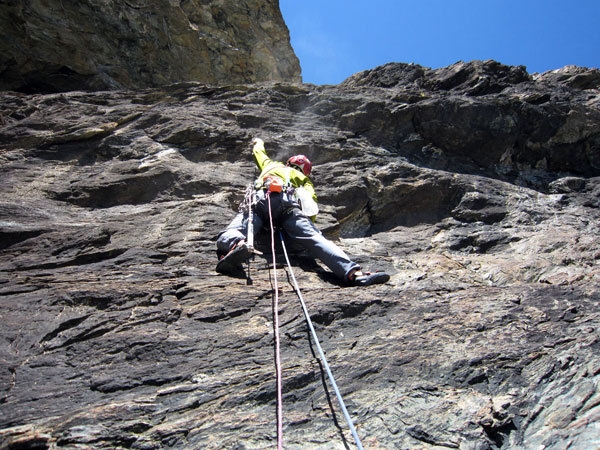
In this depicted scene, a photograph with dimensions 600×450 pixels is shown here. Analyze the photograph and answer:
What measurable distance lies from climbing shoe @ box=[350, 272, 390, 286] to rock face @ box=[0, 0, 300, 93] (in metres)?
8.99

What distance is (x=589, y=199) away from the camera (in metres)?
6.99

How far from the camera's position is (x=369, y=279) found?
186 inches

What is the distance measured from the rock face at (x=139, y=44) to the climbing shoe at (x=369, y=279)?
8.99m

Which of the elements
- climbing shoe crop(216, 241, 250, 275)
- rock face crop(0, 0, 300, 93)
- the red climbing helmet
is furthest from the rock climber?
rock face crop(0, 0, 300, 93)

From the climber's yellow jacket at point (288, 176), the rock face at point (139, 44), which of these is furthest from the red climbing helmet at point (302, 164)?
the rock face at point (139, 44)

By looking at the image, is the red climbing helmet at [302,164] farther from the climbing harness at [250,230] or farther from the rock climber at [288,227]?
the climbing harness at [250,230]

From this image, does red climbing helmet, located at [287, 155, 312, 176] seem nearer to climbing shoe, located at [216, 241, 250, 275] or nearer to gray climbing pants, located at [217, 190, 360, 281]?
gray climbing pants, located at [217, 190, 360, 281]

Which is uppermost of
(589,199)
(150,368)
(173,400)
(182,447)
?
(589,199)

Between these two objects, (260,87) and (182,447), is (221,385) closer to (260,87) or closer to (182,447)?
(182,447)

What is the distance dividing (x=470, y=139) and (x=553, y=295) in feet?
14.2

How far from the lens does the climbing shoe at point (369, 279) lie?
4719mm

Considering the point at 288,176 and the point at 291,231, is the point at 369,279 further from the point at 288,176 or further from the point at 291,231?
the point at 288,176

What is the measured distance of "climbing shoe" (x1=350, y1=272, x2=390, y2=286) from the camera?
4.72 meters

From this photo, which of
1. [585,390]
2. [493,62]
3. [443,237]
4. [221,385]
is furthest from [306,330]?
[493,62]
